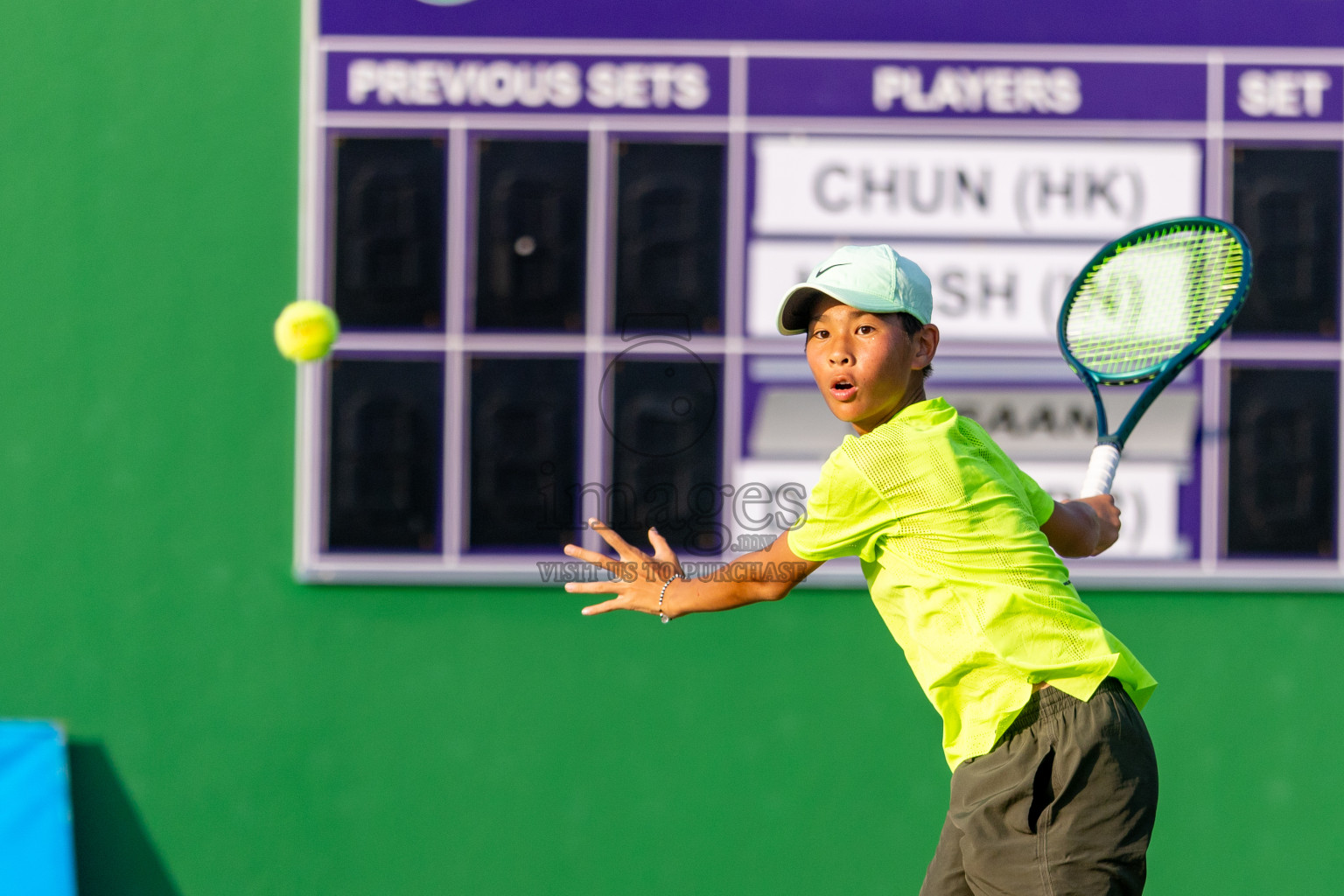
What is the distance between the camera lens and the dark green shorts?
193 cm

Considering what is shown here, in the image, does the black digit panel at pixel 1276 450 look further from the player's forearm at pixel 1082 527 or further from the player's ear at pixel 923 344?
the player's ear at pixel 923 344

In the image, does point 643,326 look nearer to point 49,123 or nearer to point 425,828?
point 425,828

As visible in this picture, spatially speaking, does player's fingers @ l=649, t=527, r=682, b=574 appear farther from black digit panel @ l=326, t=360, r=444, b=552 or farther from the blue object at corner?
the blue object at corner

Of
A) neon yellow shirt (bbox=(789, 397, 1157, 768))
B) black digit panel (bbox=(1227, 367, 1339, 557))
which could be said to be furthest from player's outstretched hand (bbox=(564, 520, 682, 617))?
black digit panel (bbox=(1227, 367, 1339, 557))

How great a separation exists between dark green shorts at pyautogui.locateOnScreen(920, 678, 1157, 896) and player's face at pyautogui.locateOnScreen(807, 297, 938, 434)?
1.85 ft

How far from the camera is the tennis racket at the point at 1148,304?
8.37 ft

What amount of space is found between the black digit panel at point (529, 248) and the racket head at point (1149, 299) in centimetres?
141

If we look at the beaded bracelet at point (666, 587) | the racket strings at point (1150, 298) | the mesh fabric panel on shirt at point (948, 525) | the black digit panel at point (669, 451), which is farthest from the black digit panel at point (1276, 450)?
the beaded bracelet at point (666, 587)

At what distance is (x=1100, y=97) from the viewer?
11.2 ft

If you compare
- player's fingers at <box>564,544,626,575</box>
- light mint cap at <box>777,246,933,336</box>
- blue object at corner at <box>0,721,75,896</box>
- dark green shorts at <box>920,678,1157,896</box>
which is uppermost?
light mint cap at <box>777,246,933,336</box>

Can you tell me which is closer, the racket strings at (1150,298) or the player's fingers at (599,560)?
the player's fingers at (599,560)

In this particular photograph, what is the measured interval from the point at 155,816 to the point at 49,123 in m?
2.11

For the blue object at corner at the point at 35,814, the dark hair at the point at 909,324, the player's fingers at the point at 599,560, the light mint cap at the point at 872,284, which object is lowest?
the blue object at corner at the point at 35,814

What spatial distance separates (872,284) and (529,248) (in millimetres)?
1627
